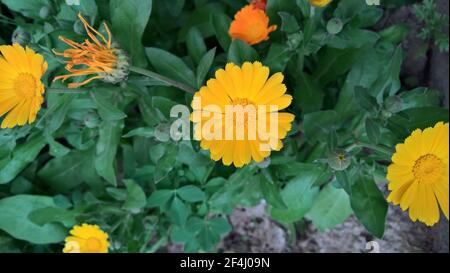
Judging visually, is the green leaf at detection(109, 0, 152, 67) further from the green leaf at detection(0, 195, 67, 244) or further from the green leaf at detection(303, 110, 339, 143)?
the green leaf at detection(0, 195, 67, 244)

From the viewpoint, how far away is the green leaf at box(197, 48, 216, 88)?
1533 mm

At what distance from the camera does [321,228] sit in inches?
85.4

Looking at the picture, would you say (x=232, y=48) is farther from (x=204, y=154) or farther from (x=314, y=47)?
(x=204, y=154)

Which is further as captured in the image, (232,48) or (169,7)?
(169,7)

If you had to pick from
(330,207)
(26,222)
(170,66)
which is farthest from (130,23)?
(330,207)

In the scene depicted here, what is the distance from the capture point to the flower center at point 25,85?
143 cm

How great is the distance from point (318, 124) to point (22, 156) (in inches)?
43.2

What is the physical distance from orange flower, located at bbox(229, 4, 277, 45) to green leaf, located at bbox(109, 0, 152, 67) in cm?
30

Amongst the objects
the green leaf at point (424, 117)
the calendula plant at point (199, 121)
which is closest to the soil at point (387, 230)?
the calendula plant at point (199, 121)

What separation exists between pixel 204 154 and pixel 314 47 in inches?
21.4

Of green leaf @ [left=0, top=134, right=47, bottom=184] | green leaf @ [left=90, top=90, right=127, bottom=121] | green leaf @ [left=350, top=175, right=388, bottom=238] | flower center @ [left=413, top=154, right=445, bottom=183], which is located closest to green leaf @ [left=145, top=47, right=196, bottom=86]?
green leaf @ [left=90, top=90, right=127, bottom=121]
